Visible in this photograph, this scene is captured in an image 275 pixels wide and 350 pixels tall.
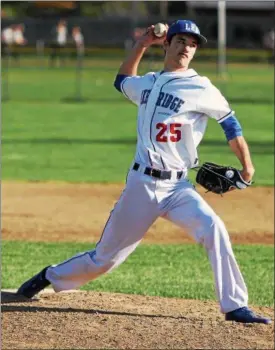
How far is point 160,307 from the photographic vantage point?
319 inches

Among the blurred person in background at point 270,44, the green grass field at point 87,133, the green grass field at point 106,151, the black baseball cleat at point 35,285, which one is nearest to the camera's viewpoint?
the black baseball cleat at point 35,285

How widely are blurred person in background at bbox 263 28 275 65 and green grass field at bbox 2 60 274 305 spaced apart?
4.39 metres

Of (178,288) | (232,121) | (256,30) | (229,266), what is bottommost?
(256,30)

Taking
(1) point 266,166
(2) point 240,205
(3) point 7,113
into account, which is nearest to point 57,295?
(2) point 240,205

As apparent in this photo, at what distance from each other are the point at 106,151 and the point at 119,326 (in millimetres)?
12077

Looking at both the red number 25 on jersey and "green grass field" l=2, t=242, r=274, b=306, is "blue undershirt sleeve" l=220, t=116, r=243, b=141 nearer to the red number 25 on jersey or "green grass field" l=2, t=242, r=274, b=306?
the red number 25 on jersey

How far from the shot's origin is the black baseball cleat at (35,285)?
7.91 metres

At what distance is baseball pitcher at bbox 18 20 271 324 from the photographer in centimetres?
700

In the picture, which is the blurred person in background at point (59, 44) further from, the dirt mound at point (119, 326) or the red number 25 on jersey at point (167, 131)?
the red number 25 on jersey at point (167, 131)

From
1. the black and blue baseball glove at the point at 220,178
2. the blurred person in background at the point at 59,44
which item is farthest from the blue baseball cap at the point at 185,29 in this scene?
the blurred person in background at the point at 59,44

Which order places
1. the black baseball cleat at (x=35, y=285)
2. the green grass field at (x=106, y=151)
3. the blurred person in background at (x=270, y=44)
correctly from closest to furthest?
the black baseball cleat at (x=35, y=285)
the green grass field at (x=106, y=151)
the blurred person in background at (x=270, y=44)

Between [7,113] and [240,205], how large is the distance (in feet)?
44.2

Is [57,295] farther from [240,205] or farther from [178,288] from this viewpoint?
[240,205]

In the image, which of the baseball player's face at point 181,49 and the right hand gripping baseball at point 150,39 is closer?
the baseball player's face at point 181,49
